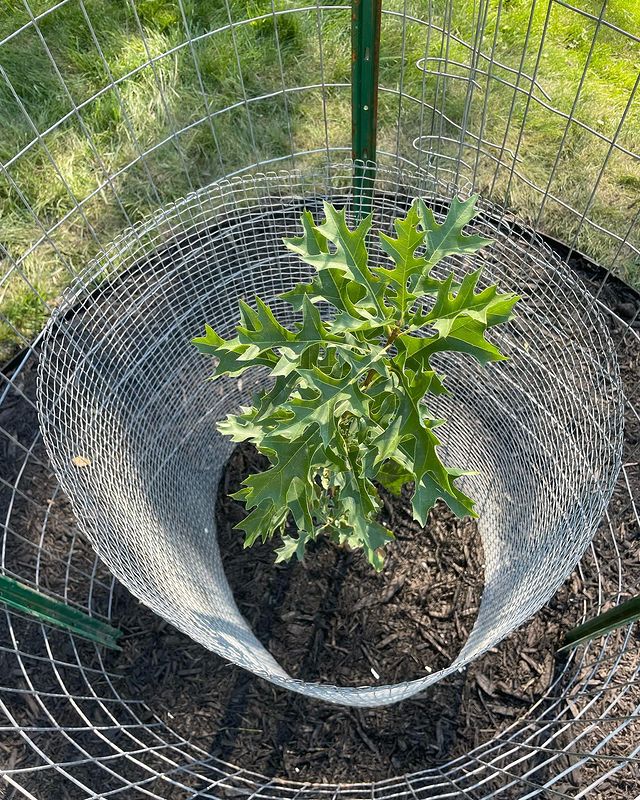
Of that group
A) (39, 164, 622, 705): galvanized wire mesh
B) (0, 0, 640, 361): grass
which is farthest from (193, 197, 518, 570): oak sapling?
(0, 0, 640, 361): grass

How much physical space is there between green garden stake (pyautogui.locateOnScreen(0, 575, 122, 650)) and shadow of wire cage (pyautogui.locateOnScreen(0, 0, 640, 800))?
13cm

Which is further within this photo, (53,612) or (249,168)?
(249,168)

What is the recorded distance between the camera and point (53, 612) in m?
2.56

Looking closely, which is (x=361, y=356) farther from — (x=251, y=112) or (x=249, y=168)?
(x=251, y=112)

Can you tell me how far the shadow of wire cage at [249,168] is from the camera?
116 inches

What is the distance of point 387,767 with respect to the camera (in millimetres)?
2904

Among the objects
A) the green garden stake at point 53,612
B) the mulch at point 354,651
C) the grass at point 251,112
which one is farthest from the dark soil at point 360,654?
the grass at point 251,112

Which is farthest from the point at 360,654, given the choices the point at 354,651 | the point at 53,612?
the point at 53,612

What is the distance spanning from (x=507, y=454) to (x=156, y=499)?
1658 mm

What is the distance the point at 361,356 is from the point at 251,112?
3.32 metres

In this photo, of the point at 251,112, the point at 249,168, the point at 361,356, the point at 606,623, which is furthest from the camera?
the point at 251,112

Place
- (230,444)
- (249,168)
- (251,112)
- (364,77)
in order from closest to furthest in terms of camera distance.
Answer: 1. (364,77)
2. (230,444)
3. (249,168)
4. (251,112)

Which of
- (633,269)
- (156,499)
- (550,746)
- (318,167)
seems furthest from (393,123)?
(550,746)

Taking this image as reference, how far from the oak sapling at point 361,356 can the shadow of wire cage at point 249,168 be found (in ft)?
3.77
